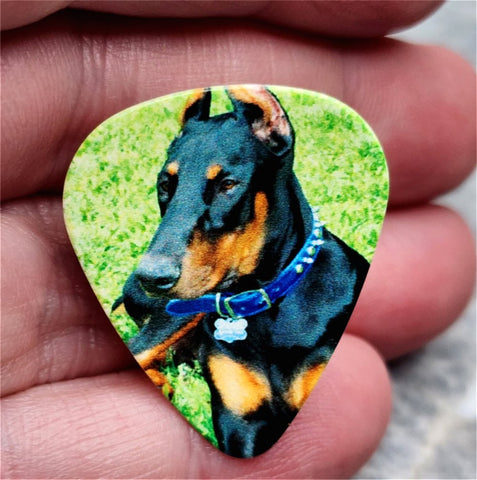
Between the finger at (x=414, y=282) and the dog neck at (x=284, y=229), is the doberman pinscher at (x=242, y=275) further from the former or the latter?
the finger at (x=414, y=282)

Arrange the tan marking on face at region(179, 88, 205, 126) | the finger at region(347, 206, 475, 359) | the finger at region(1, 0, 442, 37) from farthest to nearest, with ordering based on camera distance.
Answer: the finger at region(347, 206, 475, 359), the finger at region(1, 0, 442, 37), the tan marking on face at region(179, 88, 205, 126)

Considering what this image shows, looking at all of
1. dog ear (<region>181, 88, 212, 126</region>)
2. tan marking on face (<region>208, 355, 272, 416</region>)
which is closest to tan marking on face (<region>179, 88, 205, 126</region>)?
dog ear (<region>181, 88, 212, 126</region>)

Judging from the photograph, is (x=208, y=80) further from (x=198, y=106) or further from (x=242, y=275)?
(x=242, y=275)

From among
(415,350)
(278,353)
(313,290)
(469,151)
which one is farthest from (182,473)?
(469,151)

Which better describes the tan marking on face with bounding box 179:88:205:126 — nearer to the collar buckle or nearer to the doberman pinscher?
the doberman pinscher

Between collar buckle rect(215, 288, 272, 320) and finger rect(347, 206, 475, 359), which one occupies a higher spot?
collar buckle rect(215, 288, 272, 320)

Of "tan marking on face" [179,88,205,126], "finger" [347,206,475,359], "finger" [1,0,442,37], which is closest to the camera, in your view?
"tan marking on face" [179,88,205,126]

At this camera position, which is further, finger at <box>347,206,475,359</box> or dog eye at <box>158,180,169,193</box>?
finger at <box>347,206,475,359</box>
